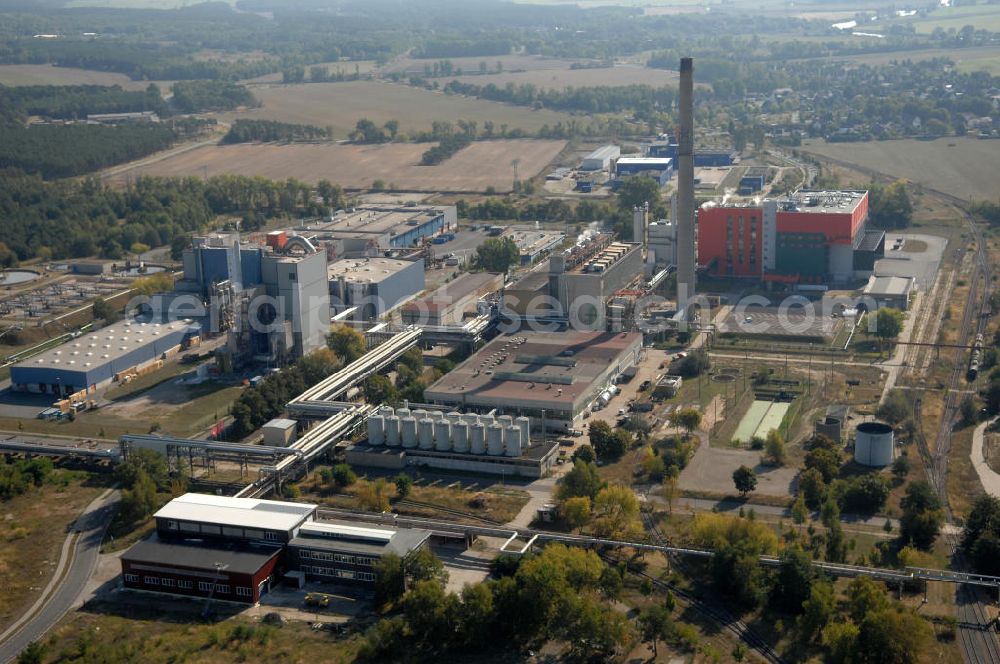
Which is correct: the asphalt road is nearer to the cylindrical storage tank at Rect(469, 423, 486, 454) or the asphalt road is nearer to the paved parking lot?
the cylindrical storage tank at Rect(469, 423, 486, 454)

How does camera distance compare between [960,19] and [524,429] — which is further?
[960,19]

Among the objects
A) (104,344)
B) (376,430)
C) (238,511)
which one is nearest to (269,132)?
(104,344)

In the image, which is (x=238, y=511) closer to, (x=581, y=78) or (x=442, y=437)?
(x=442, y=437)

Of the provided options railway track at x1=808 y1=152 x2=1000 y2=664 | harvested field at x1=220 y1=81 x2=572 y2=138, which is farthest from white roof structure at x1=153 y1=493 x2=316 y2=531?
harvested field at x1=220 y1=81 x2=572 y2=138

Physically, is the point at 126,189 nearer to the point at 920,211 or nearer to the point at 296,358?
the point at 296,358

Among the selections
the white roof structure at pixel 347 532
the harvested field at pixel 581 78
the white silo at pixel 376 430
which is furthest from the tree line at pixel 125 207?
the harvested field at pixel 581 78

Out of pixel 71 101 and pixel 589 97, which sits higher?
pixel 71 101

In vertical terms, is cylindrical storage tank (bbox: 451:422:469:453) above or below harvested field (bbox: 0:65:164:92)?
below
